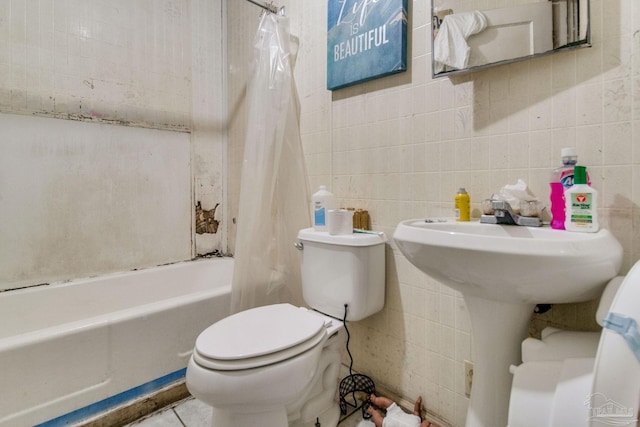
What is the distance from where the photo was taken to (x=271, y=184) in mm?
1603

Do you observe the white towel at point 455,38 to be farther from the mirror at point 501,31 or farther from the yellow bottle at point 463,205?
the yellow bottle at point 463,205

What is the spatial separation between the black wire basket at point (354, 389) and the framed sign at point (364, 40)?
4.32 feet

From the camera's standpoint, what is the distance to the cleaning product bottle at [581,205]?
809 millimetres

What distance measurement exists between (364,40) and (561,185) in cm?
95

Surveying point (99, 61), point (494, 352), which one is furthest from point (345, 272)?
point (99, 61)

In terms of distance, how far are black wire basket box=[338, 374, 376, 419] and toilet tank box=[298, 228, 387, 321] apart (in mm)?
363

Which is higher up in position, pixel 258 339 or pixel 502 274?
pixel 502 274

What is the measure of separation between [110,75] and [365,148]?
5.10ft

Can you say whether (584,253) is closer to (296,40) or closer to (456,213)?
(456,213)

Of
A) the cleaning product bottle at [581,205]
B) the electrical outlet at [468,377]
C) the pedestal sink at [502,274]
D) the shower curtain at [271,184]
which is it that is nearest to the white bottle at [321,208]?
the shower curtain at [271,184]

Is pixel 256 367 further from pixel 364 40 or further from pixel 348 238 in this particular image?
pixel 364 40

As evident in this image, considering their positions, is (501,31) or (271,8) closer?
(501,31)

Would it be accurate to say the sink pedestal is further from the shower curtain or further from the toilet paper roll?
the shower curtain

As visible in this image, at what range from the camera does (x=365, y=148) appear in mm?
1442
